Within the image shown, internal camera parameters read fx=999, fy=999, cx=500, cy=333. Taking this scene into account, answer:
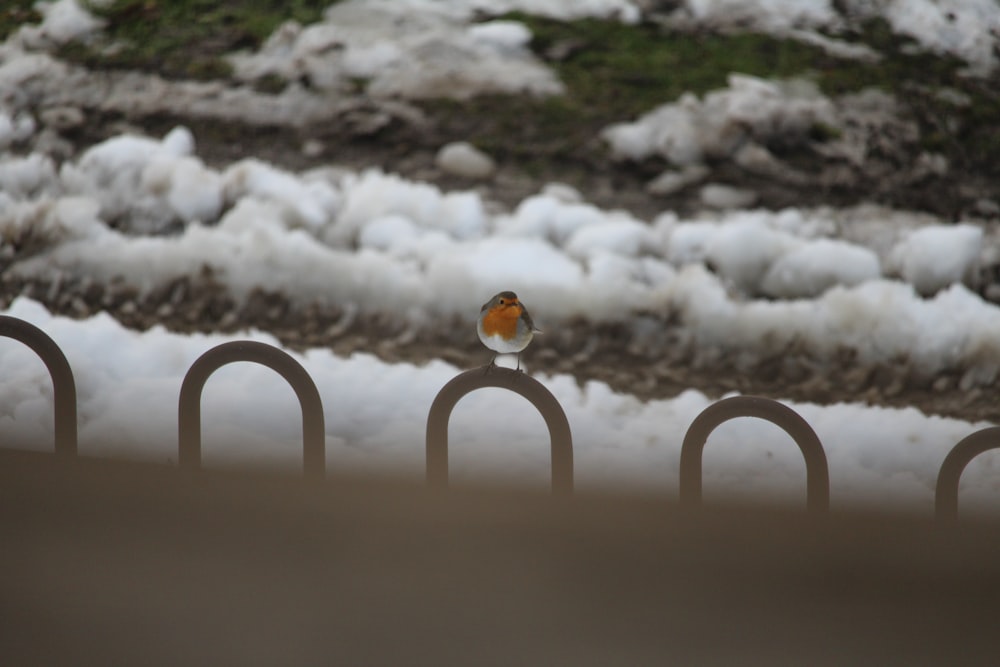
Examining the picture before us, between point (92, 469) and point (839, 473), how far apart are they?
5.57 ft

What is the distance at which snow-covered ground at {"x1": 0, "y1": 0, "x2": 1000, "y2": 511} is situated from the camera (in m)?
2.52

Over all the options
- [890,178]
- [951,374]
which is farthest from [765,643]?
[890,178]

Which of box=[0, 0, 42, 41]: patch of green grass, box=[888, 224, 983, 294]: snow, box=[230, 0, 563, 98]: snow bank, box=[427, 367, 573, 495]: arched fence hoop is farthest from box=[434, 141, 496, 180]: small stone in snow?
box=[427, 367, 573, 495]: arched fence hoop

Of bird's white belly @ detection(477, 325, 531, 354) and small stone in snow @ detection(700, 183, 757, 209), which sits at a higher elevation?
small stone in snow @ detection(700, 183, 757, 209)

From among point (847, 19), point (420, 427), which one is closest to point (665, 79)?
point (847, 19)

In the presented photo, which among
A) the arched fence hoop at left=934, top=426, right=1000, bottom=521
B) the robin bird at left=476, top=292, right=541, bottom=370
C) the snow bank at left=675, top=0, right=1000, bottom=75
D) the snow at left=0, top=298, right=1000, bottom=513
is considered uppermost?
the snow bank at left=675, top=0, right=1000, bottom=75

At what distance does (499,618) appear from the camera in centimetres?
140

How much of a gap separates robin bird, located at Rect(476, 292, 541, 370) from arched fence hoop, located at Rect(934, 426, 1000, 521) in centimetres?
68

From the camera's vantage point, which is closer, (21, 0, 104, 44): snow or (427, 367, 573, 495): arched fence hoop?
(427, 367, 573, 495): arched fence hoop

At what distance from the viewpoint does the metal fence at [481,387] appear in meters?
1.24

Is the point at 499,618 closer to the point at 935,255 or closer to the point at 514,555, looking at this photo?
the point at 514,555

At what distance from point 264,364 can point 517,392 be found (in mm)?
328

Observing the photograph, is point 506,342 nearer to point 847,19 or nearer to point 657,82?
point 657,82

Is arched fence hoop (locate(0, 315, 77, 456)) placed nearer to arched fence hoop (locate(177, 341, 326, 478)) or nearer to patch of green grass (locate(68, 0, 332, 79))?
arched fence hoop (locate(177, 341, 326, 478))
